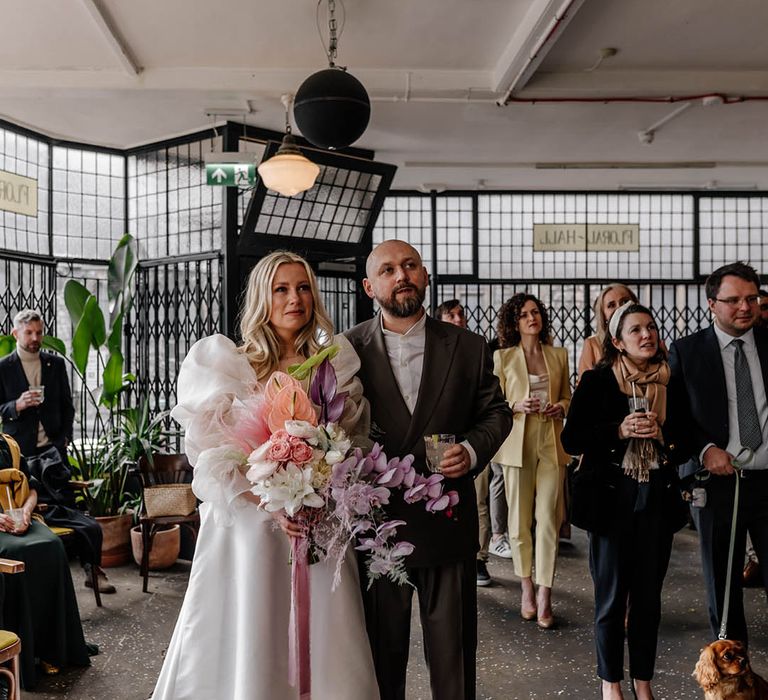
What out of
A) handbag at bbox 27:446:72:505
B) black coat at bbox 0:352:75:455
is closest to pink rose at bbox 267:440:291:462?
handbag at bbox 27:446:72:505

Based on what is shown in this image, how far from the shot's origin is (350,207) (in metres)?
6.88

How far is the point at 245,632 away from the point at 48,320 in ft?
15.8

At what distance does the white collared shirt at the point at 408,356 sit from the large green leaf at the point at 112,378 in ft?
11.7

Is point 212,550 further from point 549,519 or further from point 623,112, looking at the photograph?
point 623,112

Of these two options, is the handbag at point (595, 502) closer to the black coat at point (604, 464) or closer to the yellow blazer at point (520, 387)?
the black coat at point (604, 464)

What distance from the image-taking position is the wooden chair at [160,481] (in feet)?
15.8

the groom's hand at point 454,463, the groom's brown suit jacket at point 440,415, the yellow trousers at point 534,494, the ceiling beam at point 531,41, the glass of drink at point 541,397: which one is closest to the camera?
the groom's hand at point 454,463

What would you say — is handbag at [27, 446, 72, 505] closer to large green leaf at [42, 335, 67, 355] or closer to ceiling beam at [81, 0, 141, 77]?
large green leaf at [42, 335, 67, 355]

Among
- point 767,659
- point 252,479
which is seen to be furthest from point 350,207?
point 252,479

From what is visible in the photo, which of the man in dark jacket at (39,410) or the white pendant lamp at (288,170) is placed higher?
the white pendant lamp at (288,170)

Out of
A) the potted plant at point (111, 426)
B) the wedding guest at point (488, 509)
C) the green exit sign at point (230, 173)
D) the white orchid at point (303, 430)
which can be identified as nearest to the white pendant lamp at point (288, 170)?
the green exit sign at point (230, 173)

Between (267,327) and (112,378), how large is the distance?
3.53 meters

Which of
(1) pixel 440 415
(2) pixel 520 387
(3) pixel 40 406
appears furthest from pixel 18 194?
(1) pixel 440 415

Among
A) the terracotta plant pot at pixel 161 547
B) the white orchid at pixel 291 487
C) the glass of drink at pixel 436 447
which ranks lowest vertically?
the terracotta plant pot at pixel 161 547
